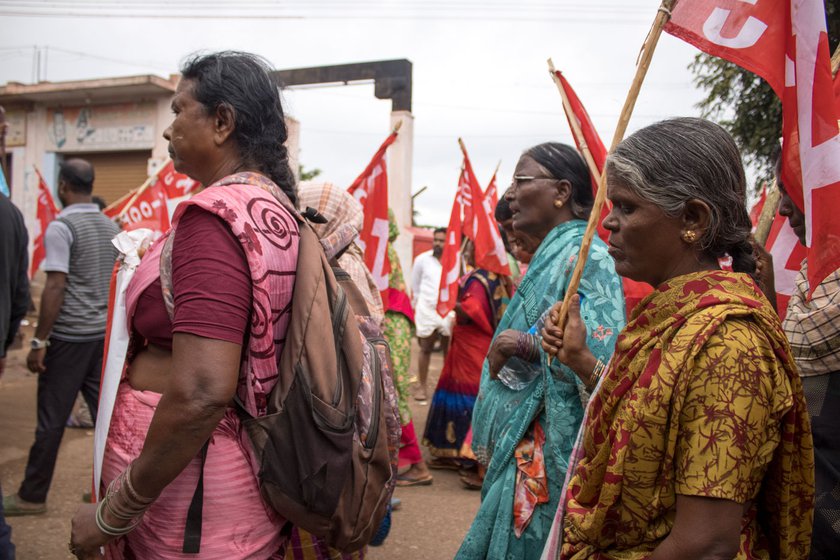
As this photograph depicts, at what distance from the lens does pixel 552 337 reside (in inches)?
75.7

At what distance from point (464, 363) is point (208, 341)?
4.39 metres

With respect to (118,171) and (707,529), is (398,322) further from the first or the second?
(118,171)

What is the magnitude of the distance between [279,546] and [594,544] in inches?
30.6

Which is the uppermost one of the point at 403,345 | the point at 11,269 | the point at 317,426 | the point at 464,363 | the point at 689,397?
the point at 11,269

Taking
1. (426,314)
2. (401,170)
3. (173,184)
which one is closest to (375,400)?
(173,184)

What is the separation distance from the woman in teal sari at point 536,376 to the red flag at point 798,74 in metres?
A: 0.61

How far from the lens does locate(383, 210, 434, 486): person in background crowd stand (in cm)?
512

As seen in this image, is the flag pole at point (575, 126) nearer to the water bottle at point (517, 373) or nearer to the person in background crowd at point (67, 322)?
the water bottle at point (517, 373)

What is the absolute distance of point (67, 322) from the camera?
445cm

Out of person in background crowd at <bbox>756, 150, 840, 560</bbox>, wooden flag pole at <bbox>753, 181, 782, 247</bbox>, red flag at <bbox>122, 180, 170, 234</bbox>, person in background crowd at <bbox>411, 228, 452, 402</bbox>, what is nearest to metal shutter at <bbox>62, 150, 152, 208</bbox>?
person in background crowd at <bbox>411, 228, 452, 402</bbox>

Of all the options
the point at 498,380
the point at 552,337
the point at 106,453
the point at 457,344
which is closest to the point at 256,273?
the point at 106,453

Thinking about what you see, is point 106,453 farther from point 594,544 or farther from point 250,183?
point 594,544

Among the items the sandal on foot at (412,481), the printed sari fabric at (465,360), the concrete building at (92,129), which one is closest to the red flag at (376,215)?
the printed sari fabric at (465,360)

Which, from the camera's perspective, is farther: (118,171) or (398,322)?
(118,171)
